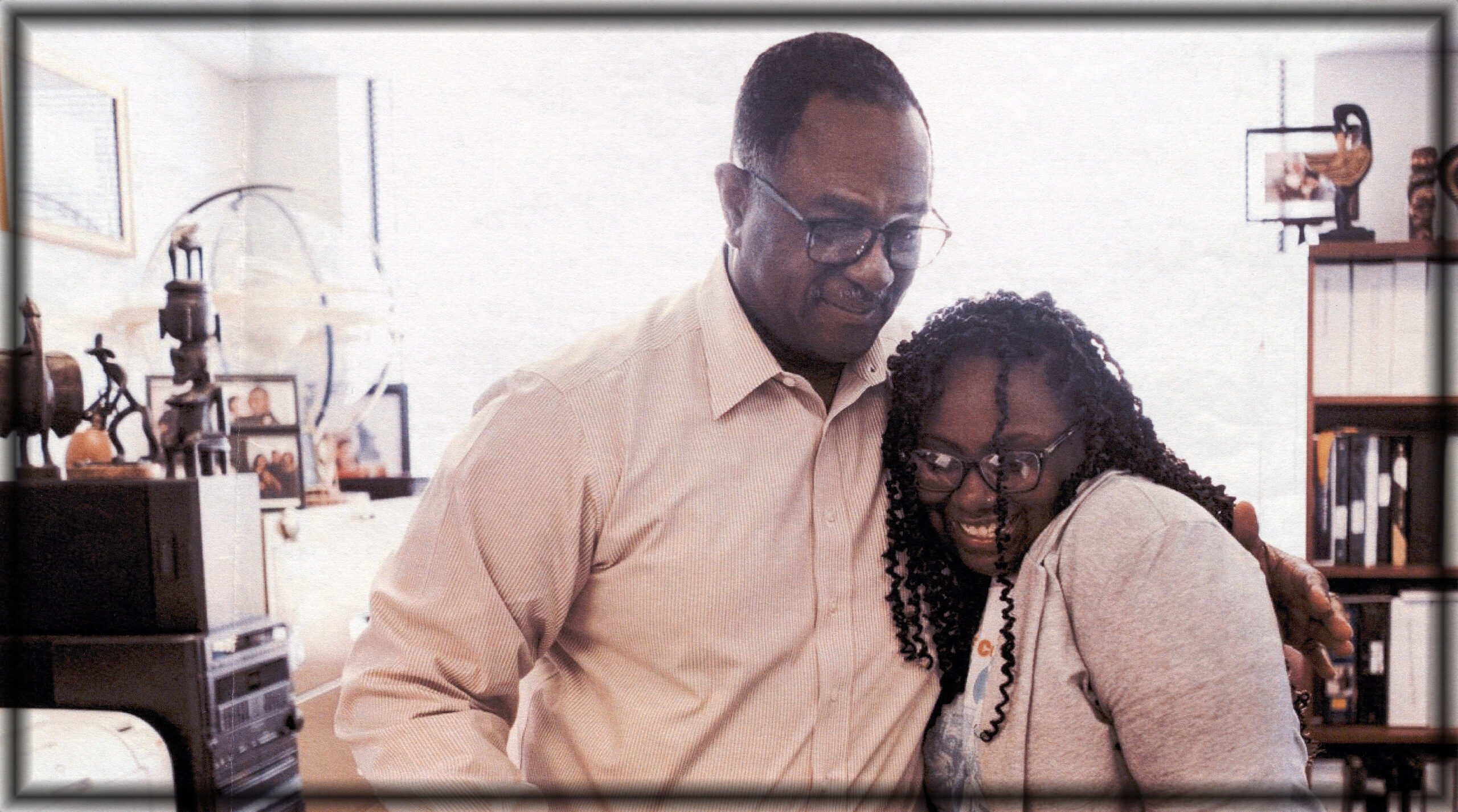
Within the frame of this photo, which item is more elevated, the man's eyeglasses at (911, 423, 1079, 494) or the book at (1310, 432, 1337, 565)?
the man's eyeglasses at (911, 423, 1079, 494)

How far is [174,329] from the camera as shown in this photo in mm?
1168

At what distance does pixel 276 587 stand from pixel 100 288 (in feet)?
1.89

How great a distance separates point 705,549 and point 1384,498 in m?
2.08

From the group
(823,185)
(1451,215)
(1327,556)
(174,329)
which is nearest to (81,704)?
(174,329)

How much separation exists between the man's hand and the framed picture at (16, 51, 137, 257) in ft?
4.39

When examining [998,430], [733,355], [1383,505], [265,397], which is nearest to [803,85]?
[733,355]

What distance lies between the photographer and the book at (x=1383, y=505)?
228 centimetres

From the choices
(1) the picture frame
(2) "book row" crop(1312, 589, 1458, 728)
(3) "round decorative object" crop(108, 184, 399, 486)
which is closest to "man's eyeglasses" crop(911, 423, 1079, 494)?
(3) "round decorative object" crop(108, 184, 399, 486)

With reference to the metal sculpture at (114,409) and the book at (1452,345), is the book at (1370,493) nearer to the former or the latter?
the book at (1452,345)

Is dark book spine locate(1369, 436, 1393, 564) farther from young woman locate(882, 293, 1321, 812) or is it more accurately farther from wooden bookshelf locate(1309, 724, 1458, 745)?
young woman locate(882, 293, 1321, 812)

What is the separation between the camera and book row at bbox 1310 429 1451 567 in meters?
2.27

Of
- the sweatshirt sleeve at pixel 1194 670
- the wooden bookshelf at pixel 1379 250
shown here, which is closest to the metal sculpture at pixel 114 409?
the sweatshirt sleeve at pixel 1194 670

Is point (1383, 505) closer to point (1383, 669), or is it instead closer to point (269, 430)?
point (1383, 669)

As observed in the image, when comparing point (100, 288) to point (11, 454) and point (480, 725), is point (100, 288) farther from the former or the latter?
point (480, 725)
